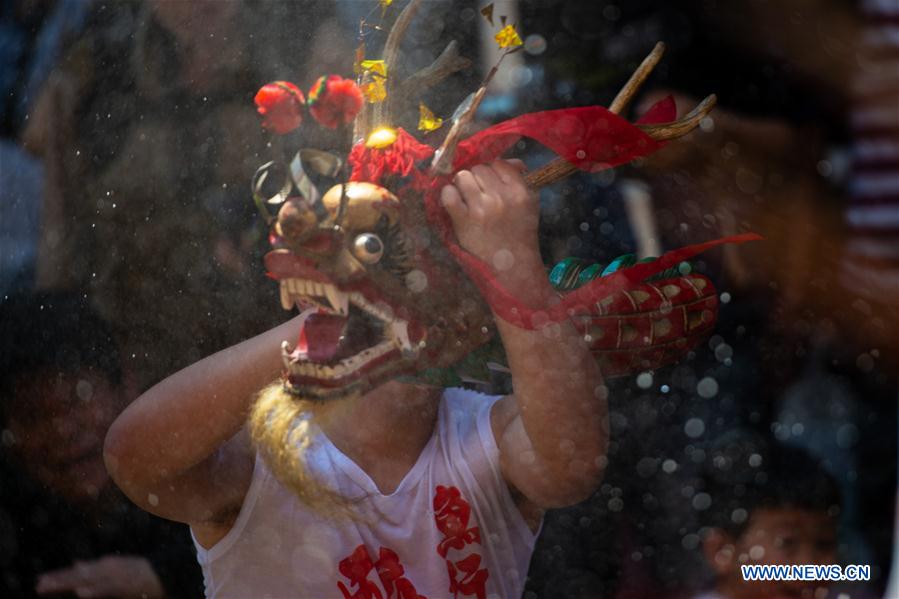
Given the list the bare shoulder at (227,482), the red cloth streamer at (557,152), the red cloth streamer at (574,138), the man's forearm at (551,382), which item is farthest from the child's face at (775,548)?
the bare shoulder at (227,482)

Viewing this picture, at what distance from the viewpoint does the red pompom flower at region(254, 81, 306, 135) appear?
1101mm

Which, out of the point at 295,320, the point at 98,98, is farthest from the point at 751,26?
the point at 98,98

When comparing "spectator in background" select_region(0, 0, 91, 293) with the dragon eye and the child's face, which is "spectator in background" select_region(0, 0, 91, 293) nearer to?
the dragon eye

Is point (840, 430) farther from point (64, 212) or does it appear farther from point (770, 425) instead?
point (64, 212)

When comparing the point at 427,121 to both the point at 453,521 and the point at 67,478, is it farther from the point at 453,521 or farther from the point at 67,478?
the point at 67,478

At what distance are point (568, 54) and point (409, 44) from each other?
180 millimetres

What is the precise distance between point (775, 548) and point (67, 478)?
0.92m

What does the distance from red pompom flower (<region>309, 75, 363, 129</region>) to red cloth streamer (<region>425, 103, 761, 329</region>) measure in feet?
0.39

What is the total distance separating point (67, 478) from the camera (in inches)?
54.6

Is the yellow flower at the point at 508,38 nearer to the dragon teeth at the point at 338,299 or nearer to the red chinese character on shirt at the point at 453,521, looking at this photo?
the dragon teeth at the point at 338,299

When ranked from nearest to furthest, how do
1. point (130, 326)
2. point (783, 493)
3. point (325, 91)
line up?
point (325, 91) → point (783, 493) → point (130, 326)

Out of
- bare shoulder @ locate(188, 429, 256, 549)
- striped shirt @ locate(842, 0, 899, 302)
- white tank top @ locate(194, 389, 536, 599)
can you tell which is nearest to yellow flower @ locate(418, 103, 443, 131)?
white tank top @ locate(194, 389, 536, 599)

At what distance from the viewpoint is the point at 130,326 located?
129 cm

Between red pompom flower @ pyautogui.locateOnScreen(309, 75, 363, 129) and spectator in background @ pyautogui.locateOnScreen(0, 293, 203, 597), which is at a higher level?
red pompom flower @ pyautogui.locateOnScreen(309, 75, 363, 129)
